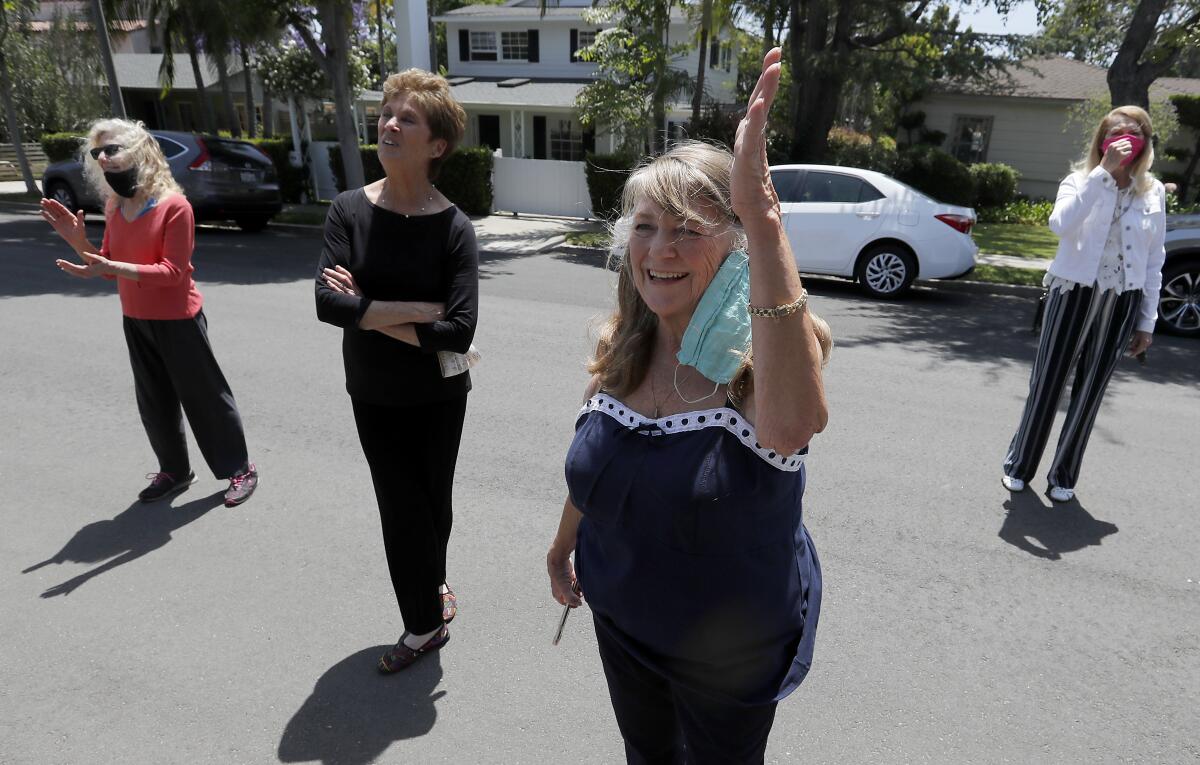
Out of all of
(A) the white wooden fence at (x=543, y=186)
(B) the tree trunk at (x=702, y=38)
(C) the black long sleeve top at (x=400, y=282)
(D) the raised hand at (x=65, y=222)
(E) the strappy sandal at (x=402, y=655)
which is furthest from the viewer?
(A) the white wooden fence at (x=543, y=186)

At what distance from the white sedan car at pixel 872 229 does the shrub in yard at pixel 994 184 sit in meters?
12.1

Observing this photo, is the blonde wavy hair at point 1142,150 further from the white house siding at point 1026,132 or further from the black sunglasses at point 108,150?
the white house siding at point 1026,132

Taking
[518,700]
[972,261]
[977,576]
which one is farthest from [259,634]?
[972,261]

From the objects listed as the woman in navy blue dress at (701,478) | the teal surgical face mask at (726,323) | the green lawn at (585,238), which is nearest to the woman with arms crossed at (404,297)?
the woman in navy blue dress at (701,478)

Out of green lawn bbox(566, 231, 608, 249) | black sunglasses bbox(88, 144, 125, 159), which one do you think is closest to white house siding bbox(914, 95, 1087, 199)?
green lawn bbox(566, 231, 608, 249)

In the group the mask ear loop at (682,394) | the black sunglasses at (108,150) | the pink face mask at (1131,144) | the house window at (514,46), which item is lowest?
the mask ear loop at (682,394)

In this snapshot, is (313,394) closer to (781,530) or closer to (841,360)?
(841,360)

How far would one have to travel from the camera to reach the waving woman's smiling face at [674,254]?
5.14 ft

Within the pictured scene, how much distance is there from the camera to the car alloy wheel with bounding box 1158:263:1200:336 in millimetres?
8258

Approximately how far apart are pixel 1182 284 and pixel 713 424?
9.08m

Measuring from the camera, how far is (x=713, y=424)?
1.57 m

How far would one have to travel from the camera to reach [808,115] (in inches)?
630

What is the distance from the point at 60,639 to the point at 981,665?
11.8ft

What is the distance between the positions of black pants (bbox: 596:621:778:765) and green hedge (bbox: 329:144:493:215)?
15.7m
